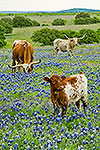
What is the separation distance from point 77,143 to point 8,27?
3914 centimetres

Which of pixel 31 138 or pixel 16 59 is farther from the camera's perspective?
pixel 16 59

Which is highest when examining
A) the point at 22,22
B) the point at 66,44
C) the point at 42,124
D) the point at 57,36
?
the point at 66,44

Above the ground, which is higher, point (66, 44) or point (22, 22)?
point (66, 44)

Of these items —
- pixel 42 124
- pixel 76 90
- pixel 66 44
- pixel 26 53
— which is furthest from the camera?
pixel 66 44

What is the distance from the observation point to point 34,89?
6996mm

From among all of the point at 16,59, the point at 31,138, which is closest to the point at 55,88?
the point at 31,138

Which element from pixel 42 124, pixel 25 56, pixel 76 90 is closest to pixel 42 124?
pixel 42 124

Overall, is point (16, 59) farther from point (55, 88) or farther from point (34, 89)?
point (55, 88)

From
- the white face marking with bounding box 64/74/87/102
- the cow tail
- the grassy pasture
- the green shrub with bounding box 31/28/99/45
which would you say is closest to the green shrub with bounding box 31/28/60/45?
the green shrub with bounding box 31/28/99/45

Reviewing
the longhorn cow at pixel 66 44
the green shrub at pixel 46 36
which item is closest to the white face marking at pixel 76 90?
the longhorn cow at pixel 66 44

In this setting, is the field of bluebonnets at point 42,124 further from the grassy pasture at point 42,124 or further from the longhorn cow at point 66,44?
the longhorn cow at point 66,44

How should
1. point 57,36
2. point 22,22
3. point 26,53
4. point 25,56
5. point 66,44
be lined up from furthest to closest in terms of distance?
point 22,22
point 57,36
point 66,44
point 26,53
point 25,56

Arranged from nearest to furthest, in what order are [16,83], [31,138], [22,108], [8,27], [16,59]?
[31,138]
[22,108]
[16,83]
[16,59]
[8,27]

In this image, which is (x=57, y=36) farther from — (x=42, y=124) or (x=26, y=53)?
(x=42, y=124)
